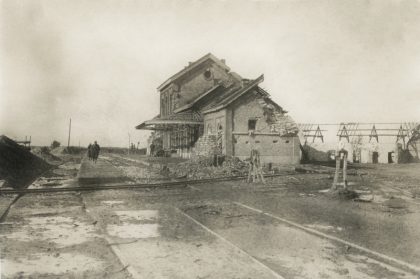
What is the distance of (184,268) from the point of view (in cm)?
599

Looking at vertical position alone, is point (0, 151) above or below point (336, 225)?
above

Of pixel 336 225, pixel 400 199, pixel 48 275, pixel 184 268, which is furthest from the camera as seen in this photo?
pixel 400 199

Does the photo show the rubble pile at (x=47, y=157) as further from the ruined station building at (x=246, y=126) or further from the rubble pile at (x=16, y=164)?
the ruined station building at (x=246, y=126)

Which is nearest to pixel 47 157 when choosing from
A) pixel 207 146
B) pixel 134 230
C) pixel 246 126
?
pixel 207 146

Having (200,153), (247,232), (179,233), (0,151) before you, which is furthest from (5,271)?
(200,153)

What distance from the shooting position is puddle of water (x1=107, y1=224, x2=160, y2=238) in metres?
8.05

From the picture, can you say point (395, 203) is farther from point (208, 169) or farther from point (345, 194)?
point (208, 169)

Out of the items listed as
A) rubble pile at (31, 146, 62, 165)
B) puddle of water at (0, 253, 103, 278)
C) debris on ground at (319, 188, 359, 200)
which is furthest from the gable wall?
puddle of water at (0, 253, 103, 278)

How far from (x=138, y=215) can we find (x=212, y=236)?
3015mm

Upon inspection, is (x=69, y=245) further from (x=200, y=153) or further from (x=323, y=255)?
(x=200, y=153)

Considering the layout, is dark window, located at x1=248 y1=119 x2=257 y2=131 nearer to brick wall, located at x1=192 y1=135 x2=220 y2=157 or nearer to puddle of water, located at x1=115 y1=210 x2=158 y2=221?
brick wall, located at x1=192 y1=135 x2=220 y2=157

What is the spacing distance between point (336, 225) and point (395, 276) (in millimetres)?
3420

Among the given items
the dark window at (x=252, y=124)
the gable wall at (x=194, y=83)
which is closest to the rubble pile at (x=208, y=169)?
the dark window at (x=252, y=124)

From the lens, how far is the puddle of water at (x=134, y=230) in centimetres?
805
